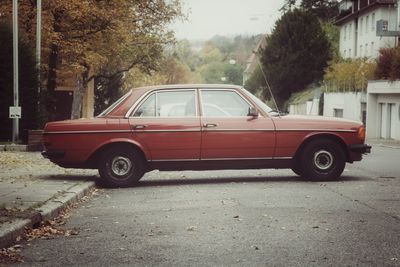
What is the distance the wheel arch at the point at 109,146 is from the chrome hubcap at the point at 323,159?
3.01 meters

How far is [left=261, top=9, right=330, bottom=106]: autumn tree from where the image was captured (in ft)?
211

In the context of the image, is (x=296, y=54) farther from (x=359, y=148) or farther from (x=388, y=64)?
(x=359, y=148)

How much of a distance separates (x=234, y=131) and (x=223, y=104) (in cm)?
59

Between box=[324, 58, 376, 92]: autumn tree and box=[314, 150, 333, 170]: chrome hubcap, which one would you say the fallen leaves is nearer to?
box=[314, 150, 333, 170]: chrome hubcap

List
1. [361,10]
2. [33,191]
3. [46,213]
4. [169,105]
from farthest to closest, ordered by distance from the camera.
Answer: [361,10] < [169,105] < [33,191] < [46,213]

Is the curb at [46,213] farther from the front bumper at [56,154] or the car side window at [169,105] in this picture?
the car side window at [169,105]

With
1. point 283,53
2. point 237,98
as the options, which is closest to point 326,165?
point 237,98

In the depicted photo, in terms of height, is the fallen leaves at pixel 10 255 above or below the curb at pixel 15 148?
above

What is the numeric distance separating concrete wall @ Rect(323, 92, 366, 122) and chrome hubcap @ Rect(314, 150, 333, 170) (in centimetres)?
3563

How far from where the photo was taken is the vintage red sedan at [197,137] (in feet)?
37.2

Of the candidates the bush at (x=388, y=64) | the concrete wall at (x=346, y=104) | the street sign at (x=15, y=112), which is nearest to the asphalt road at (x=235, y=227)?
the street sign at (x=15, y=112)

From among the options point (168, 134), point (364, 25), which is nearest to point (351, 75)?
point (364, 25)

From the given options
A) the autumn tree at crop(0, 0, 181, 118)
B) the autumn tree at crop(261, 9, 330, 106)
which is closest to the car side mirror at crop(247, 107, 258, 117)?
the autumn tree at crop(0, 0, 181, 118)

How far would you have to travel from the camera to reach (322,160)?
1177cm
